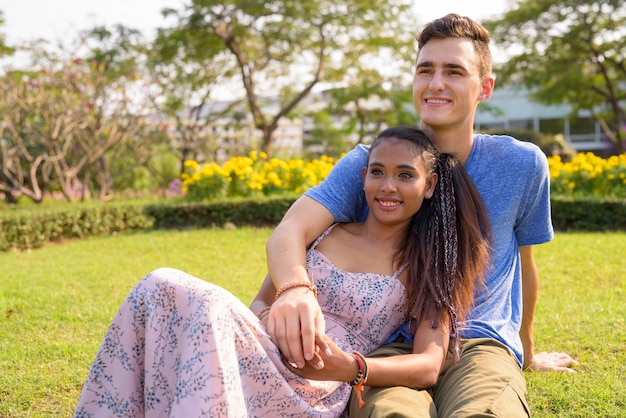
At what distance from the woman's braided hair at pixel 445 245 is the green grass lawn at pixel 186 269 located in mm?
806

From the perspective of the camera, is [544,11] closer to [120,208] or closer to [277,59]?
[277,59]

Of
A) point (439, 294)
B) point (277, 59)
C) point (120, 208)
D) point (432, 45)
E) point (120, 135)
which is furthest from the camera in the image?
point (277, 59)

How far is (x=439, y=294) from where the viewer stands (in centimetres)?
204

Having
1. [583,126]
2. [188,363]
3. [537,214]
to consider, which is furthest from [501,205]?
[583,126]

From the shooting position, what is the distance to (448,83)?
2.30 metres

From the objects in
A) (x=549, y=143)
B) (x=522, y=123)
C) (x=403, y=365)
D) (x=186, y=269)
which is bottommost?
(x=522, y=123)

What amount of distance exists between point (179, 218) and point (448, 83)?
6.63m

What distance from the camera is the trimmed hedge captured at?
745 cm

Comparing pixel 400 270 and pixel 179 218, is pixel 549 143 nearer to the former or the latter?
pixel 179 218

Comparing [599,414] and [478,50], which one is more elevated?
[478,50]

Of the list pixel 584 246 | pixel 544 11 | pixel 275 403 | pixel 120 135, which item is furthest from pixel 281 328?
pixel 544 11

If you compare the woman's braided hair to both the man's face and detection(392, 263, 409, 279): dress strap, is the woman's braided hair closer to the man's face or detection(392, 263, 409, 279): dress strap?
detection(392, 263, 409, 279): dress strap

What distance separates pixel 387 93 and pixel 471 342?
14.2m

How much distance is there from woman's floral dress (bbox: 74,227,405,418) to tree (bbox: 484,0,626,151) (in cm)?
1834
